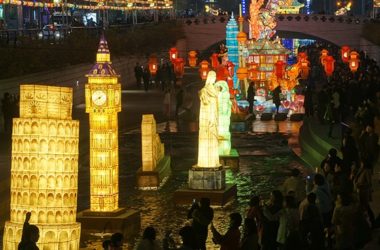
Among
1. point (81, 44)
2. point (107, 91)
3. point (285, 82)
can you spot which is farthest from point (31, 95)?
point (81, 44)

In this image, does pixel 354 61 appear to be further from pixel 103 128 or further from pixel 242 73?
pixel 103 128

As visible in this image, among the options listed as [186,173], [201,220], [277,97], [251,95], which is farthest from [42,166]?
[277,97]

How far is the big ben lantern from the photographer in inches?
591

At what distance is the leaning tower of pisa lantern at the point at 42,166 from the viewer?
11.8 meters

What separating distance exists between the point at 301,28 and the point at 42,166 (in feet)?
197

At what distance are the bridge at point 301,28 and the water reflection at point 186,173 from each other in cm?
3713

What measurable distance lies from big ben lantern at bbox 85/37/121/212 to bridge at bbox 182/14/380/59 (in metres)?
54.1

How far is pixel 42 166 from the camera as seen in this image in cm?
1183

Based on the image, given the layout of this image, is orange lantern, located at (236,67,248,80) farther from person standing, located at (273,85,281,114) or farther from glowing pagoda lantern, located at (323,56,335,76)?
glowing pagoda lantern, located at (323,56,335,76)

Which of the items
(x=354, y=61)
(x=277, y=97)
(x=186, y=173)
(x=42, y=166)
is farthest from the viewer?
(x=354, y=61)

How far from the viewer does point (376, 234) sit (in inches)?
480

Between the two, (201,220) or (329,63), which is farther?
(329,63)

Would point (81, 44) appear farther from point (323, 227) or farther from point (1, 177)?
point (323, 227)

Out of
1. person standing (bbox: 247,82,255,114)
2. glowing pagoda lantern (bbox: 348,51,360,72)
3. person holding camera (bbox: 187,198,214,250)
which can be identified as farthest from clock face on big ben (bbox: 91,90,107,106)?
glowing pagoda lantern (bbox: 348,51,360,72)
